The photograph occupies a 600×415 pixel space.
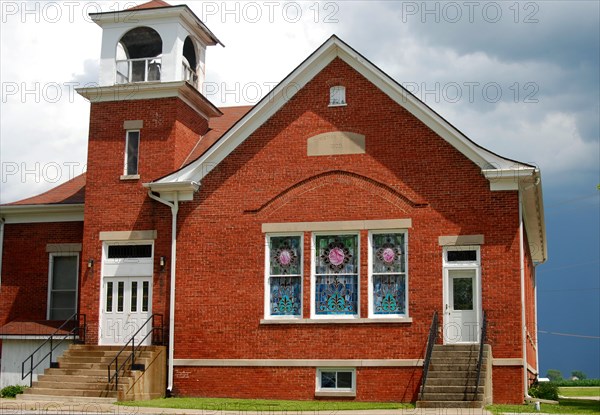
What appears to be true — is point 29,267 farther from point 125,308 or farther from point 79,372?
point 79,372

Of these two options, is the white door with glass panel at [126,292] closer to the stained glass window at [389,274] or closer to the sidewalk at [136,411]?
the sidewalk at [136,411]

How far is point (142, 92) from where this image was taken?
26.5m

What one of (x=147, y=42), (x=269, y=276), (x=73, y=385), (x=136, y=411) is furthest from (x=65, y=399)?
(x=147, y=42)

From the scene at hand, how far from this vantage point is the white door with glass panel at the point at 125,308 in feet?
83.0

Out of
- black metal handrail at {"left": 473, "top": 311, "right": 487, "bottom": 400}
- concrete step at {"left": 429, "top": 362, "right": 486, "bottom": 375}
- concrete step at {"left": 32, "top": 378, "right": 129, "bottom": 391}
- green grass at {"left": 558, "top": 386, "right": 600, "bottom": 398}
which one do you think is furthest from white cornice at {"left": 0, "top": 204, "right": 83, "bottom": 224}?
green grass at {"left": 558, "top": 386, "right": 600, "bottom": 398}

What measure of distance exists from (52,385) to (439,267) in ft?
32.8

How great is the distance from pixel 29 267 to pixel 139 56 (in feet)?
23.7

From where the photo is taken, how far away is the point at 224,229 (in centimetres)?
2467

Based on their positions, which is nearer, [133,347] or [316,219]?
[133,347]

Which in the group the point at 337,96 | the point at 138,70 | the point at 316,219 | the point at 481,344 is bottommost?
the point at 481,344

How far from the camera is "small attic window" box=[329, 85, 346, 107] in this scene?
24359mm

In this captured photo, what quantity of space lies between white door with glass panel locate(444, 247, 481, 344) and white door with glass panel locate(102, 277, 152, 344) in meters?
8.11

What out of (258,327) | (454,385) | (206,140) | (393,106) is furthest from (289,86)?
(454,385)

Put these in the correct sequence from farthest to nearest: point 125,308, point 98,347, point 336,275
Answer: point 125,308, point 98,347, point 336,275
